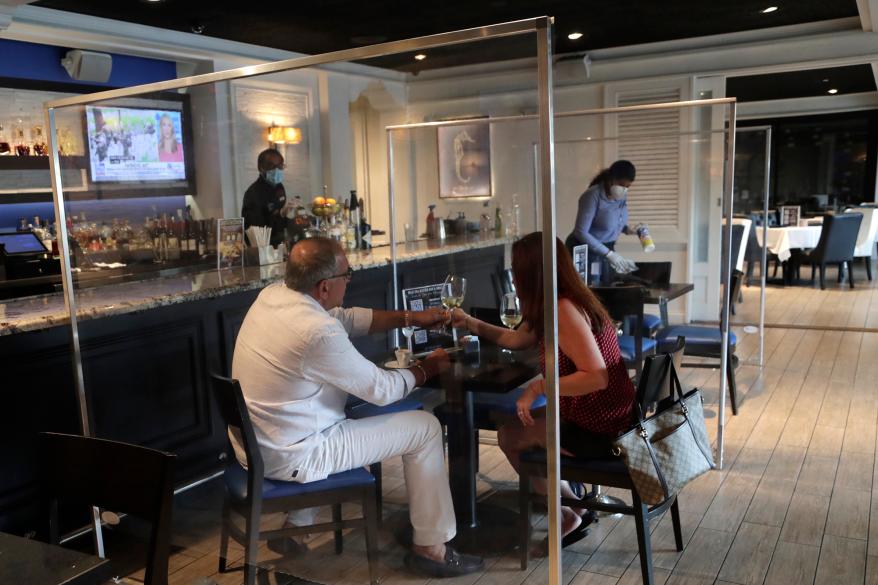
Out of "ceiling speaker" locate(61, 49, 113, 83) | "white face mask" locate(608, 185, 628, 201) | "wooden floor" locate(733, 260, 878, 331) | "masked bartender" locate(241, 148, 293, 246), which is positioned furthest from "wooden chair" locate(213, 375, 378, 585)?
"wooden floor" locate(733, 260, 878, 331)

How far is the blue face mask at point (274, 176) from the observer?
308cm

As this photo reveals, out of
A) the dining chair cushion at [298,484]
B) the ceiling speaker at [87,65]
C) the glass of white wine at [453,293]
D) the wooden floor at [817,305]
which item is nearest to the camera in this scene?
the dining chair cushion at [298,484]

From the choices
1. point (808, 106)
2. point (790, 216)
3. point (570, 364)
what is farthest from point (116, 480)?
point (808, 106)

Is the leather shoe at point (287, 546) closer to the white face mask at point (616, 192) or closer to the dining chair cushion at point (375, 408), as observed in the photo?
the dining chair cushion at point (375, 408)

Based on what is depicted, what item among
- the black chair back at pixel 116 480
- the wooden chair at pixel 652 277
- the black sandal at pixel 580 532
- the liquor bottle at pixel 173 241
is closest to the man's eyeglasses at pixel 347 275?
the black chair back at pixel 116 480

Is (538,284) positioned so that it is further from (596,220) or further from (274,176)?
(596,220)

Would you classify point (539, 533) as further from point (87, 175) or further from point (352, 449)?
point (87, 175)

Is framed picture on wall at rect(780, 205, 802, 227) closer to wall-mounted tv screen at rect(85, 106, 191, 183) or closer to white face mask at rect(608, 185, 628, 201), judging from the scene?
white face mask at rect(608, 185, 628, 201)

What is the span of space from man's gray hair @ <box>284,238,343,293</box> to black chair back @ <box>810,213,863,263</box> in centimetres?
857

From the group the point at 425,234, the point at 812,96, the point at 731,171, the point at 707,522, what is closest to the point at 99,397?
the point at 425,234

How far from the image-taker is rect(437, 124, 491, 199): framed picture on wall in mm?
2457

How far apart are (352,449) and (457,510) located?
39 cm

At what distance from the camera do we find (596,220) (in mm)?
4500

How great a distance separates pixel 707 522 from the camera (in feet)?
10.0
